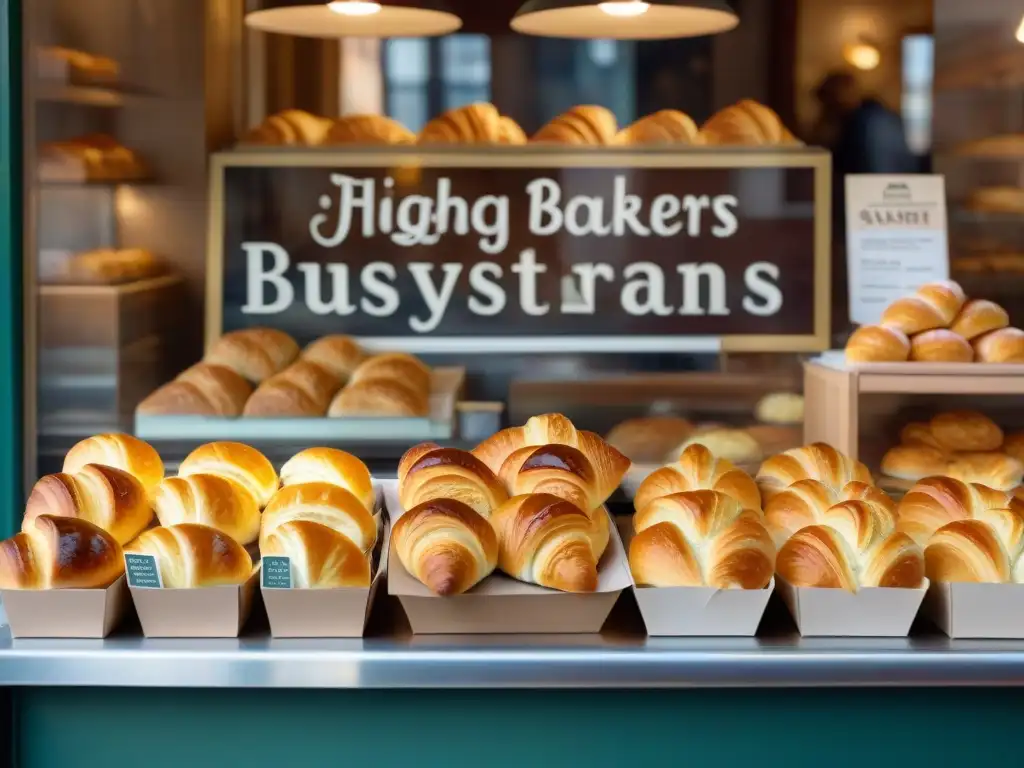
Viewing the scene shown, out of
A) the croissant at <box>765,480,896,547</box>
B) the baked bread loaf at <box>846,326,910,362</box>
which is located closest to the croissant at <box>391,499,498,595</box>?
the croissant at <box>765,480,896,547</box>

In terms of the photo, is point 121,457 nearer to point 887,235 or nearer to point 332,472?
point 332,472

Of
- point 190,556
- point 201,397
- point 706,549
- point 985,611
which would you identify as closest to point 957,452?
point 985,611

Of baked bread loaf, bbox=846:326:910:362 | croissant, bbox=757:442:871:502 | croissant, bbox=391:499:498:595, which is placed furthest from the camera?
baked bread loaf, bbox=846:326:910:362

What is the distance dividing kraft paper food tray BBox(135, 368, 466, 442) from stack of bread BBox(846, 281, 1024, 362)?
92cm

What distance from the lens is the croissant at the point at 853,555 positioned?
171cm

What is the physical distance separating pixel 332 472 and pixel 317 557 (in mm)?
347

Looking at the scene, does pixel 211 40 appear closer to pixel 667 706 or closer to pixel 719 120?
pixel 719 120

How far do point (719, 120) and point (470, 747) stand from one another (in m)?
1.74

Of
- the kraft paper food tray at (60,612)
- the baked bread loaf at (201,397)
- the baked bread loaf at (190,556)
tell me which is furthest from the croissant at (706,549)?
the baked bread loaf at (201,397)

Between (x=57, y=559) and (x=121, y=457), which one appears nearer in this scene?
(x=57, y=559)

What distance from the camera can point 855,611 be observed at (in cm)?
172

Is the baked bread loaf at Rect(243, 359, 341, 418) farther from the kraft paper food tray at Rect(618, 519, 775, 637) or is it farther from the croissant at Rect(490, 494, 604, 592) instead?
the kraft paper food tray at Rect(618, 519, 775, 637)

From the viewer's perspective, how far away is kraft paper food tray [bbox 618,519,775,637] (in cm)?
171

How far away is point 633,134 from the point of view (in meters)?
2.98
